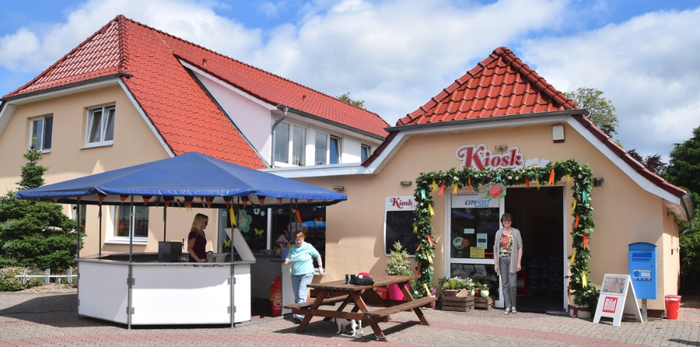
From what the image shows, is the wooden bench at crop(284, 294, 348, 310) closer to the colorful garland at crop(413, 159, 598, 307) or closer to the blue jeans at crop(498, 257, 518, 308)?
the colorful garland at crop(413, 159, 598, 307)

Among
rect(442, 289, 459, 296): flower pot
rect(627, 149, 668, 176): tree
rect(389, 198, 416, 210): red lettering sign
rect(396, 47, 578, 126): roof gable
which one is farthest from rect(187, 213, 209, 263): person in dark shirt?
rect(627, 149, 668, 176): tree

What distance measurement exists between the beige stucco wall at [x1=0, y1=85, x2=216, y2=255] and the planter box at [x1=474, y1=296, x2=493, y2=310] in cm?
647

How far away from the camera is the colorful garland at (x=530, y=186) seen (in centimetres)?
1013

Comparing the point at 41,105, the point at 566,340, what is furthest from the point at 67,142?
the point at 566,340

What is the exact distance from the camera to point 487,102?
1173 cm

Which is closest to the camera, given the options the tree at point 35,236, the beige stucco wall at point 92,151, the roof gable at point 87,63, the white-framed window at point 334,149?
the tree at point 35,236

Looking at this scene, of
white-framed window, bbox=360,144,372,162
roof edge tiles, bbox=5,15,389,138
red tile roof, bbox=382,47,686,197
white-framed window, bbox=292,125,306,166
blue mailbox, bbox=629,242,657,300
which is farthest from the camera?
white-framed window, bbox=360,144,372,162

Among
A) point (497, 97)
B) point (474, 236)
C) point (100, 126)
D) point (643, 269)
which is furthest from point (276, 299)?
point (100, 126)

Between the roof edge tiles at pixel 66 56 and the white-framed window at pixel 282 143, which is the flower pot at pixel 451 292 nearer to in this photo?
the white-framed window at pixel 282 143

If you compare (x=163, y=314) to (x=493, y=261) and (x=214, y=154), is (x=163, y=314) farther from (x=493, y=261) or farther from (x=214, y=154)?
(x=214, y=154)

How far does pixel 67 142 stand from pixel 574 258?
540 inches

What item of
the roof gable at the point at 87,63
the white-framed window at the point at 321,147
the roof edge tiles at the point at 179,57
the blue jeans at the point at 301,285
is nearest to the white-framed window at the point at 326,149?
the white-framed window at the point at 321,147

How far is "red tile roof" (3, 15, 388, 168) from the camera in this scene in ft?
50.8

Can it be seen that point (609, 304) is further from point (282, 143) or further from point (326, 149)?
point (326, 149)
